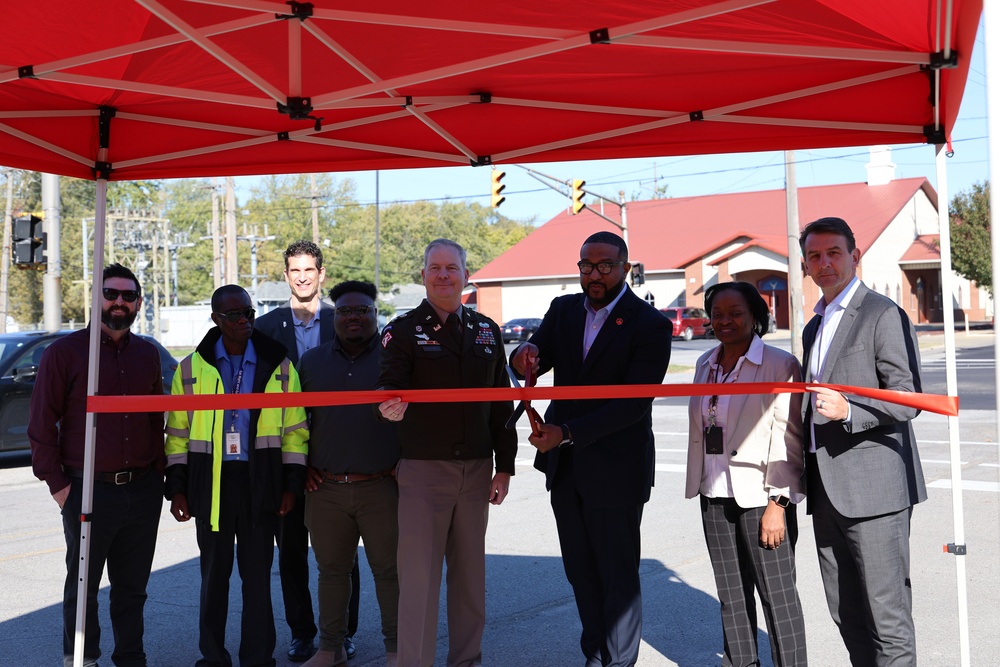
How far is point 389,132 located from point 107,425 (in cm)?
211

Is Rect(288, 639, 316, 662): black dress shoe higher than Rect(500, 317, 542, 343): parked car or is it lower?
lower

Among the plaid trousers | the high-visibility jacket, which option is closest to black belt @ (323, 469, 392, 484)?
the high-visibility jacket

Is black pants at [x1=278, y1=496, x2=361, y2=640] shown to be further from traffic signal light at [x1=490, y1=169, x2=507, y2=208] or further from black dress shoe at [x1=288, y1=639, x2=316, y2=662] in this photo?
Result: traffic signal light at [x1=490, y1=169, x2=507, y2=208]

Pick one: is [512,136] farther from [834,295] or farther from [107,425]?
[107,425]

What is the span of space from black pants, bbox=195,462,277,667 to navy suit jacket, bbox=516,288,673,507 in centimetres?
154

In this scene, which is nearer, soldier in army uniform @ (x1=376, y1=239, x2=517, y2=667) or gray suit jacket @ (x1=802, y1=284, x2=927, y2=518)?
gray suit jacket @ (x1=802, y1=284, x2=927, y2=518)

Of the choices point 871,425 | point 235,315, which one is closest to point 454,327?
point 235,315

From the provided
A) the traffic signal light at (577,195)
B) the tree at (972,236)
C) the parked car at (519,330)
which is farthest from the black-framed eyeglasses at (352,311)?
the tree at (972,236)

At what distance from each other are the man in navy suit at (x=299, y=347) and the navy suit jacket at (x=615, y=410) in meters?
1.60

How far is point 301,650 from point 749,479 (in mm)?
2701

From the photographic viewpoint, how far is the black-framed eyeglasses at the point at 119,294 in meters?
4.87

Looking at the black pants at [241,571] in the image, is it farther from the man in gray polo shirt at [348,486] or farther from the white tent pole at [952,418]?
the white tent pole at [952,418]

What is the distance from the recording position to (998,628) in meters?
5.51

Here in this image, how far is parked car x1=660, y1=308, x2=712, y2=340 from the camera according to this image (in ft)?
164
